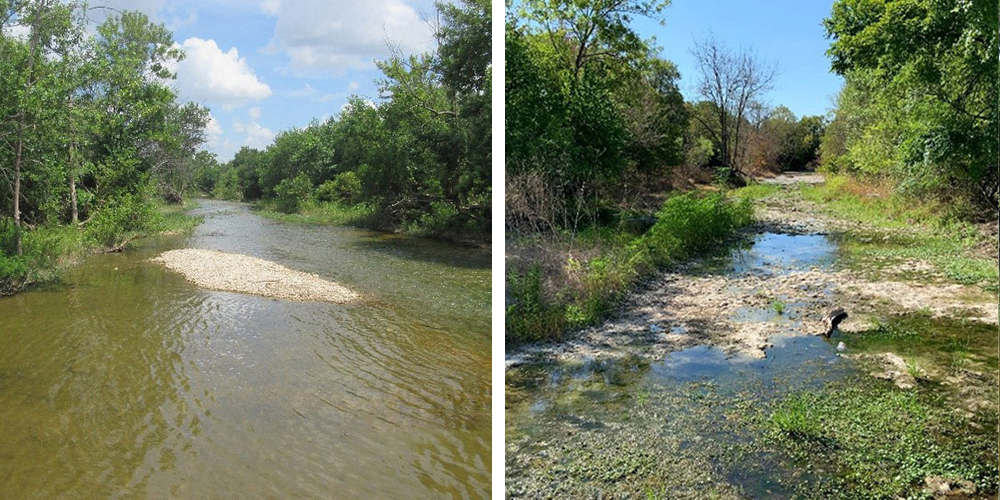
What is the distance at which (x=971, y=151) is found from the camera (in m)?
1.72

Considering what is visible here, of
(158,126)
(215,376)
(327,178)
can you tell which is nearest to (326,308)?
(215,376)

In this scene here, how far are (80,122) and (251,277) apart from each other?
262 cm

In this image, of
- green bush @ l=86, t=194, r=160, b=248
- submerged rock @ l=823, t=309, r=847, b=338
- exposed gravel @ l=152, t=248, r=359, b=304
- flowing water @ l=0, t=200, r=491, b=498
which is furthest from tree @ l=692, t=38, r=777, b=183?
green bush @ l=86, t=194, r=160, b=248

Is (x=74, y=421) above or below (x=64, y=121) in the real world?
below

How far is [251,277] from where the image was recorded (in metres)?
7.34

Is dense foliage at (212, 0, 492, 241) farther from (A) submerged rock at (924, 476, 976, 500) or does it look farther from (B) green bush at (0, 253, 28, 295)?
(A) submerged rock at (924, 476, 976, 500)

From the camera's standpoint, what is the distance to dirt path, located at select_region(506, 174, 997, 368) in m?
1.97

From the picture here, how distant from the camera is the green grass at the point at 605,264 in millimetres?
2410

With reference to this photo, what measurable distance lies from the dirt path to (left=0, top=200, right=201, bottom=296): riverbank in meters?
5.91

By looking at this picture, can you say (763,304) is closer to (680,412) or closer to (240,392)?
(680,412)

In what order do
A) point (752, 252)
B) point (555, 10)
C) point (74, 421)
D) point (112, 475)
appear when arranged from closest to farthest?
1. point (555, 10)
2. point (752, 252)
3. point (112, 475)
4. point (74, 421)

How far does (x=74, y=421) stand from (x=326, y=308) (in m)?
2.64

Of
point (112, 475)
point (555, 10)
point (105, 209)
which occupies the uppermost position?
point (555, 10)

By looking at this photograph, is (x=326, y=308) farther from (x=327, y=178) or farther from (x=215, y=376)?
(x=327, y=178)
